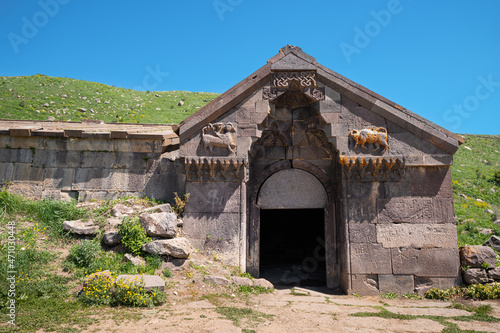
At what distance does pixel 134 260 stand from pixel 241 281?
225 cm

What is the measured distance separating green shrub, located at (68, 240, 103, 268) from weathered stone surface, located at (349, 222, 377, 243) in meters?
5.67

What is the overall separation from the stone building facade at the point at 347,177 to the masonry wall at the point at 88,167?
79 centimetres

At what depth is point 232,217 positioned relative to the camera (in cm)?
827

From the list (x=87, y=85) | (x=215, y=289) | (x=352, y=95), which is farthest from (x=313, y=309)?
(x=87, y=85)

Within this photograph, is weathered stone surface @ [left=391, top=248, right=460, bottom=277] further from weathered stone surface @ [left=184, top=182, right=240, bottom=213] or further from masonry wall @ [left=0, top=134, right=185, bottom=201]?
masonry wall @ [left=0, top=134, right=185, bottom=201]

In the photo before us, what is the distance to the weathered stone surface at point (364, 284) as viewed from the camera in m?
7.93

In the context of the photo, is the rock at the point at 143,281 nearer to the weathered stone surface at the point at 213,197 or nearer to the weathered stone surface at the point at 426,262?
the weathered stone surface at the point at 213,197

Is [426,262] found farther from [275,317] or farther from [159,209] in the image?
[159,209]

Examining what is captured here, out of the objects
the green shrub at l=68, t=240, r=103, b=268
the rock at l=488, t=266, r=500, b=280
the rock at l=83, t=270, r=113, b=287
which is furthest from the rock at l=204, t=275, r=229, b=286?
the rock at l=488, t=266, r=500, b=280

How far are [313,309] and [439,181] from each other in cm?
450

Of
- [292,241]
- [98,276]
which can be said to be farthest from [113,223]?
[292,241]

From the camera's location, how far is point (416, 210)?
8.20 m

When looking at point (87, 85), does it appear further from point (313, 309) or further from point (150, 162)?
point (313, 309)

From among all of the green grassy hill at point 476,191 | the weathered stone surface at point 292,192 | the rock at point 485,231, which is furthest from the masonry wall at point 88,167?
the rock at point 485,231
